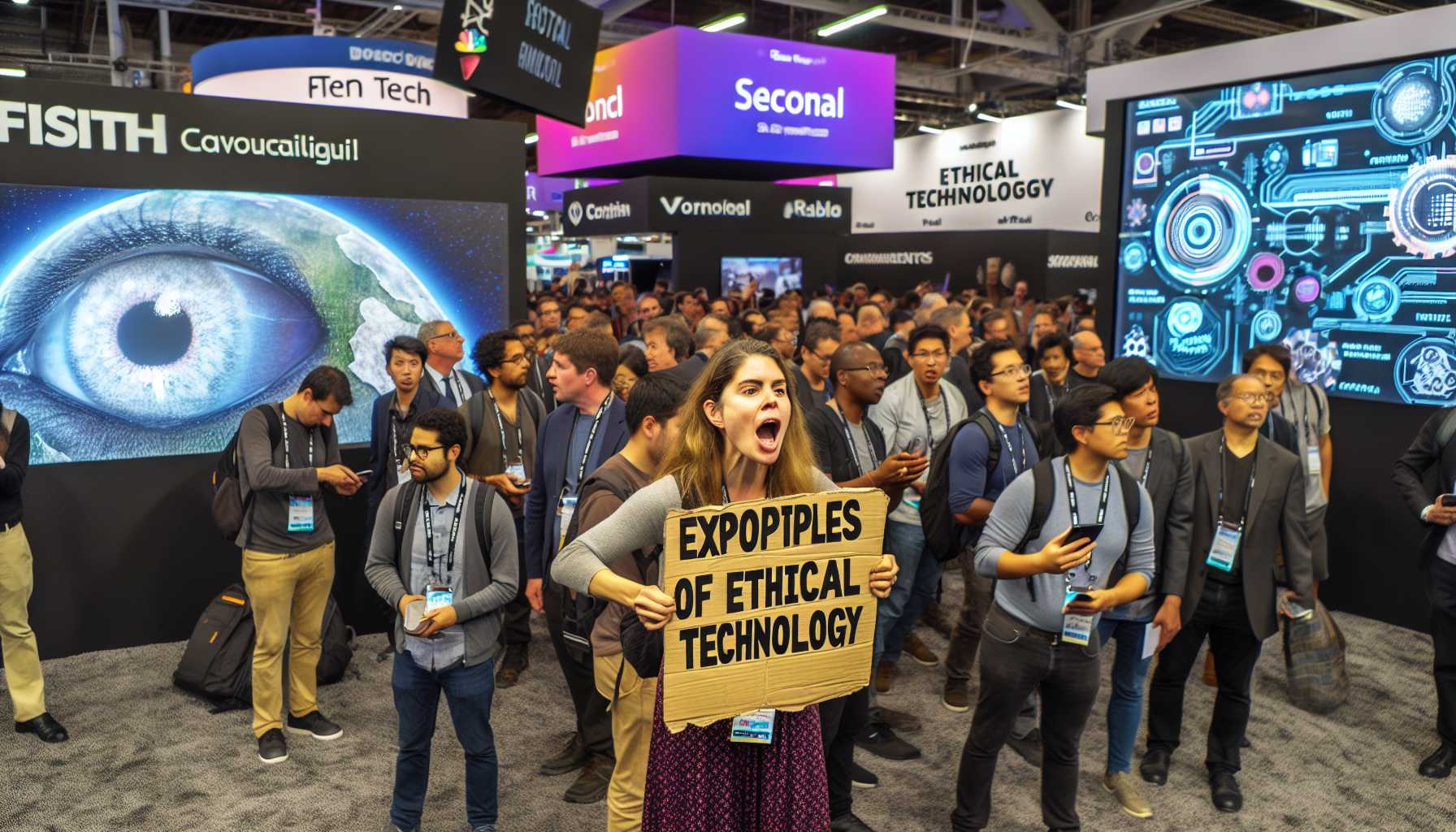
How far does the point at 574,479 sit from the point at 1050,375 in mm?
3464

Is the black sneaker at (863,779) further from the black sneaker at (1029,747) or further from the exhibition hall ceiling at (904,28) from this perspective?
the exhibition hall ceiling at (904,28)

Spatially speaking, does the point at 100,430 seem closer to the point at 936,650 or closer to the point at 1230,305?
the point at 936,650

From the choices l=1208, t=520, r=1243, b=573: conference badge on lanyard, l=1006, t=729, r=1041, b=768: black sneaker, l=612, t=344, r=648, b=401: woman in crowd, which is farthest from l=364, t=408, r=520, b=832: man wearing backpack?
l=1208, t=520, r=1243, b=573: conference badge on lanyard

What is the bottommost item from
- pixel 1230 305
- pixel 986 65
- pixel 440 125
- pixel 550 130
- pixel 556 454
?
pixel 556 454

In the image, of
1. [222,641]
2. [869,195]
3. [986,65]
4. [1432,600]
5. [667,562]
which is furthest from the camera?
[869,195]

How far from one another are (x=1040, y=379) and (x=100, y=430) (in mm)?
5231

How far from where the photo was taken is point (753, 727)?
229cm

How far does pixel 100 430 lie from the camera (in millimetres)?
5559

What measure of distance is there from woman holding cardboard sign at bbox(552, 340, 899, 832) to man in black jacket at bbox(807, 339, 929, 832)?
1.08 metres

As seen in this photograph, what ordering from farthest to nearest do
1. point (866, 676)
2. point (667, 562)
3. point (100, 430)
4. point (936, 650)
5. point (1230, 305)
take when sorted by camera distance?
point (1230, 305)
point (936, 650)
point (100, 430)
point (866, 676)
point (667, 562)

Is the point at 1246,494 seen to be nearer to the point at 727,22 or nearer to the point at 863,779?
the point at 863,779

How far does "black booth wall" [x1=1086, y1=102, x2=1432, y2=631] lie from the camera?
6.32m

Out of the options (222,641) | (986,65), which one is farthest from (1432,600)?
(986,65)

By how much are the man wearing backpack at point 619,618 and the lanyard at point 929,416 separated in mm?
1942
